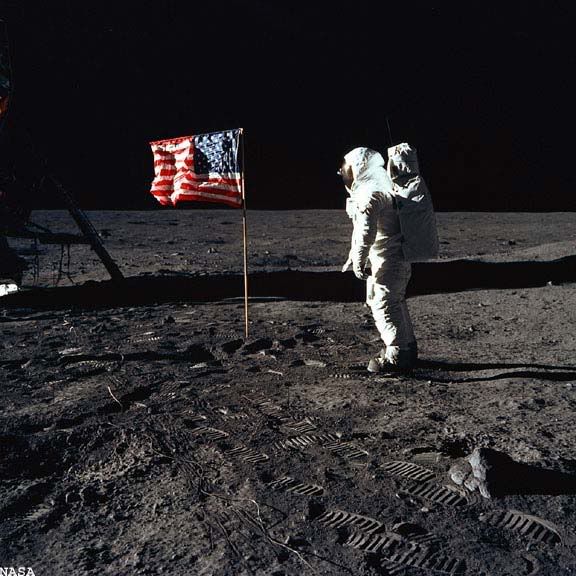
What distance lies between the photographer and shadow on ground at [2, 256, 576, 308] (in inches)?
240

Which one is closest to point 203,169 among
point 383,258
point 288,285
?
point 383,258

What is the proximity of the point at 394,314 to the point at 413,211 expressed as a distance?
2.00 ft

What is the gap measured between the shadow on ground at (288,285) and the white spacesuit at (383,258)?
228cm

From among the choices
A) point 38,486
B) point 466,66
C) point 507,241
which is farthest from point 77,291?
point 466,66

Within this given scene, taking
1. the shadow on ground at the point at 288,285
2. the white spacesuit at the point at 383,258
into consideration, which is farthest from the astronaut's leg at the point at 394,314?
the shadow on ground at the point at 288,285

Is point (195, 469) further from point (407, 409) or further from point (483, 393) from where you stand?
point (483, 393)

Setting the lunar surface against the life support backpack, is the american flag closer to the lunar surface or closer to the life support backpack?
the lunar surface

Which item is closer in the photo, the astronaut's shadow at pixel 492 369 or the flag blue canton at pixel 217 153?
the astronaut's shadow at pixel 492 369

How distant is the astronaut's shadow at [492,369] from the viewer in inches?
142

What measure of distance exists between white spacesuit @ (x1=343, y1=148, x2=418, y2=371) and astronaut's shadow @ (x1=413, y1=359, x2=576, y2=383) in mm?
145

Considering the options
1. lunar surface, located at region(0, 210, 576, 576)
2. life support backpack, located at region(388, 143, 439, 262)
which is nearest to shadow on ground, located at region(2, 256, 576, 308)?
lunar surface, located at region(0, 210, 576, 576)

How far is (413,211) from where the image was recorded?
11.8ft

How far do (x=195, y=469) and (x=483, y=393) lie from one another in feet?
5.40

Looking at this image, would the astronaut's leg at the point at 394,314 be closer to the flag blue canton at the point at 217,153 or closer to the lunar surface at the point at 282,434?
the lunar surface at the point at 282,434
